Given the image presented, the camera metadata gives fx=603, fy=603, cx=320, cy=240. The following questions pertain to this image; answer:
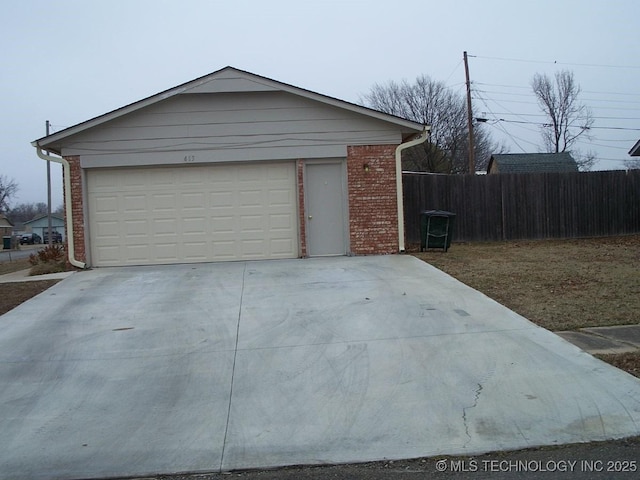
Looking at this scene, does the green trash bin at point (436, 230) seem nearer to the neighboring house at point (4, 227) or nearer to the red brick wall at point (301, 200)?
the red brick wall at point (301, 200)

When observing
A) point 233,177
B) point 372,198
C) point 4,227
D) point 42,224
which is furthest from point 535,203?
point 42,224

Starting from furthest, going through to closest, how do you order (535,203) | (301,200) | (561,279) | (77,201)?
(535,203), (301,200), (77,201), (561,279)

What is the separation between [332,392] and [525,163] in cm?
3352

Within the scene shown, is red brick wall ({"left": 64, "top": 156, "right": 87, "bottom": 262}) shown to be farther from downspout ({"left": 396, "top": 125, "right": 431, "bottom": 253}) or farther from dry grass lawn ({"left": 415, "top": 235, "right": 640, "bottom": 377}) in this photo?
dry grass lawn ({"left": 415, "top": 235, "right": 640, "bottom": 377})

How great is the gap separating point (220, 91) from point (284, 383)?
854cm

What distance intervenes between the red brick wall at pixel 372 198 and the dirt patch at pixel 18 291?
6.38 m

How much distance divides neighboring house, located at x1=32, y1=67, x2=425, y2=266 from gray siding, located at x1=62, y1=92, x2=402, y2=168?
2cm

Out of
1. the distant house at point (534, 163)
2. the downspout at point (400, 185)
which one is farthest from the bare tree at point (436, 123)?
the downspout at point (400, 185)

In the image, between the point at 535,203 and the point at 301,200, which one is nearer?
the point at 301,200

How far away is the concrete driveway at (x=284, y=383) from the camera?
4.89 m

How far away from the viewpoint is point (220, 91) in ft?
43.0

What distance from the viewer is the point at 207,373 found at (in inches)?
258

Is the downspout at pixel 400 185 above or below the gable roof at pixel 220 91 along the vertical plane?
below

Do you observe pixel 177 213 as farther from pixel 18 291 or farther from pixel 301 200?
pixel 18 291
